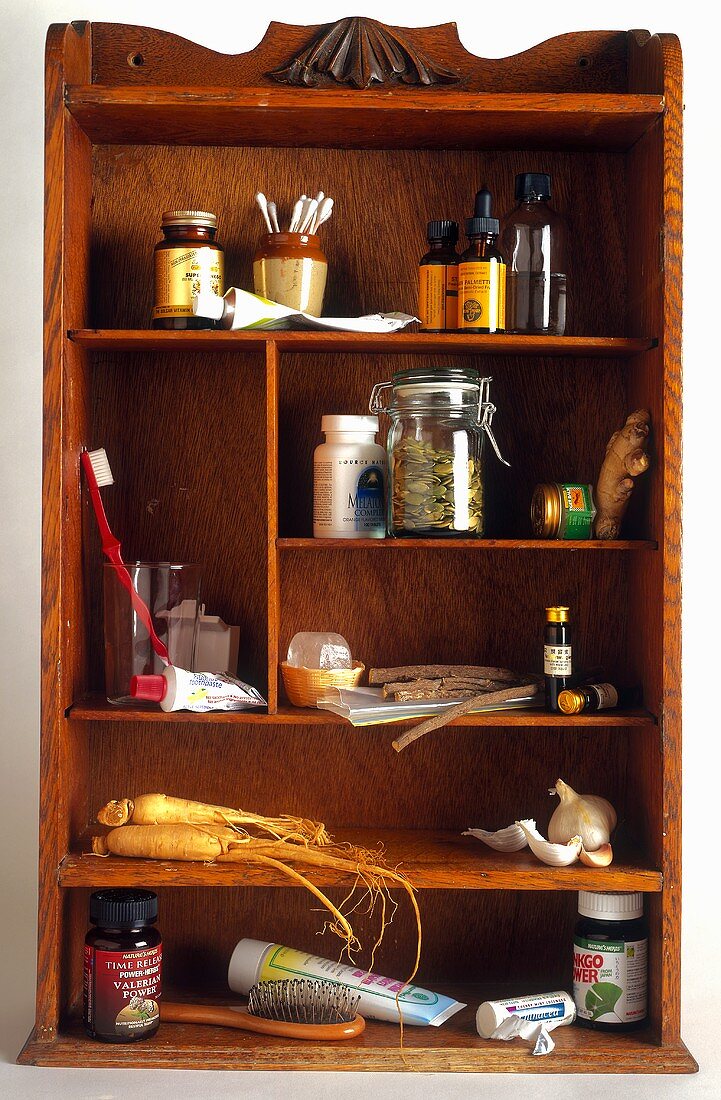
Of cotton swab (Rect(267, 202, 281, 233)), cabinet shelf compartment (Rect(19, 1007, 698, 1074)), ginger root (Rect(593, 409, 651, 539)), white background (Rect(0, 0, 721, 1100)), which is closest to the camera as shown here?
cabinet shelf compartment (Rect(19, 1007, 698, 1074))

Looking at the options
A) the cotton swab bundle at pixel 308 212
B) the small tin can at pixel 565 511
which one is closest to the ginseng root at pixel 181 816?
the small tin can at pixel 565 511

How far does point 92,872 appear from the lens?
1.70 meters

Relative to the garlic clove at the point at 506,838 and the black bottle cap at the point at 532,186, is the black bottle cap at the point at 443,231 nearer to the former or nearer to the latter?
the black bottle cap at the point at 532,186

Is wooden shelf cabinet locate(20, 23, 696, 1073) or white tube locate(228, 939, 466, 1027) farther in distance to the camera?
wooden shelf cabinet locate(20, 23, 696, 1073)

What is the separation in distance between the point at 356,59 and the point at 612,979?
1349 mm

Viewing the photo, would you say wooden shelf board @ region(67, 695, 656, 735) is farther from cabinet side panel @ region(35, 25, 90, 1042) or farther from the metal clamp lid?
the metal clamp lid

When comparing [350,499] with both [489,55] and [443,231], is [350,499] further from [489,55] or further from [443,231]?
[489,55]

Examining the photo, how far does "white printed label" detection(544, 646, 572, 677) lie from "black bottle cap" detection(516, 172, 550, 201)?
2.11 feet

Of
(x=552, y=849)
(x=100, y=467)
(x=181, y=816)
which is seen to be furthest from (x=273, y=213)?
(x=552, y=849)

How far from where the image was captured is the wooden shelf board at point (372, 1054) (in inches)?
64.6

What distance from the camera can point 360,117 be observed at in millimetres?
1764

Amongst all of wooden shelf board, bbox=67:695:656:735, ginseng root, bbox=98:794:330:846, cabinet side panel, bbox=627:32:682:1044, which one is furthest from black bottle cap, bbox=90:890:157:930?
cabinet side panel, bbox=627:32:682:1044

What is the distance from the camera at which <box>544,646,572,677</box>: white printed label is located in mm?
1758

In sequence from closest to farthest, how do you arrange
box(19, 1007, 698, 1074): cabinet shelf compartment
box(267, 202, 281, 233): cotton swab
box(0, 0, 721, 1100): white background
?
box(19, 1007, 698, 1074): cabinet shelf compartment
box(267, 202, 281, 233): cotton swab
box(0, 0, 721, 1100): white background
